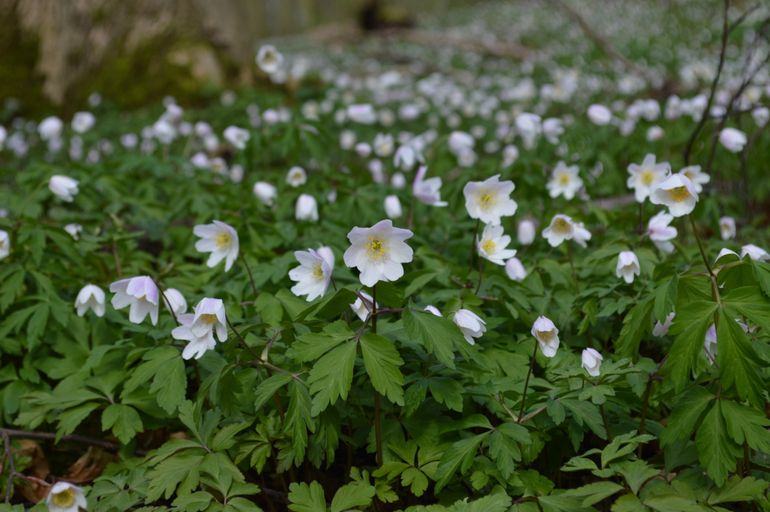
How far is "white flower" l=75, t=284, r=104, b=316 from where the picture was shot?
246 centimetres

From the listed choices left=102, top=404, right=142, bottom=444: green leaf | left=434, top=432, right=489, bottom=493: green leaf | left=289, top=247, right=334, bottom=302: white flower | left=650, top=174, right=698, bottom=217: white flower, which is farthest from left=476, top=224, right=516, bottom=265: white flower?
left=102, top=404, right=142, bottom=444: green leaf

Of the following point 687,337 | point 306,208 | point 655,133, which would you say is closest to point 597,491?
point 687,337

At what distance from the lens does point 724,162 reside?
193 inches

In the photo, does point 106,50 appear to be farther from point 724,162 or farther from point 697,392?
point 697,392

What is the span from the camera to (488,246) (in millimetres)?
2457

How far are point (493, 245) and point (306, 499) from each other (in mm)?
1132

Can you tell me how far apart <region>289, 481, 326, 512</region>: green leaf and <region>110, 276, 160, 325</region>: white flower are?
0.77 m

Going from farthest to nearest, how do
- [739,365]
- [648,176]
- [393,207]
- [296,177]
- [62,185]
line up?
1. [296,177]
2. [393,207]
3. [62,185]
4. [648,176]
5. [739,365]

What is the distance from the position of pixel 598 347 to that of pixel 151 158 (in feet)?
9.28

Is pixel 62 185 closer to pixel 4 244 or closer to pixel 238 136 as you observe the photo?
pixel 4 244

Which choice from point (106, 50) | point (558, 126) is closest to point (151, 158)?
point (558, 126)

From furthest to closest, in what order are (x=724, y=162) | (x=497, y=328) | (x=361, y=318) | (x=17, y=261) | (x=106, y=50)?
(x=106, y=50) < (x=724, y=162) < (x=17, y=261) < (x=497, y=328) < (x=361, y=318)

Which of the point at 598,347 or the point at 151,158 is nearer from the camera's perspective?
the point at 598,347

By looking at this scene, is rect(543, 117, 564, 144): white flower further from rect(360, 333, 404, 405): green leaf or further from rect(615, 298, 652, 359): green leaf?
rect(360, 333, 404, 405): green leaf
